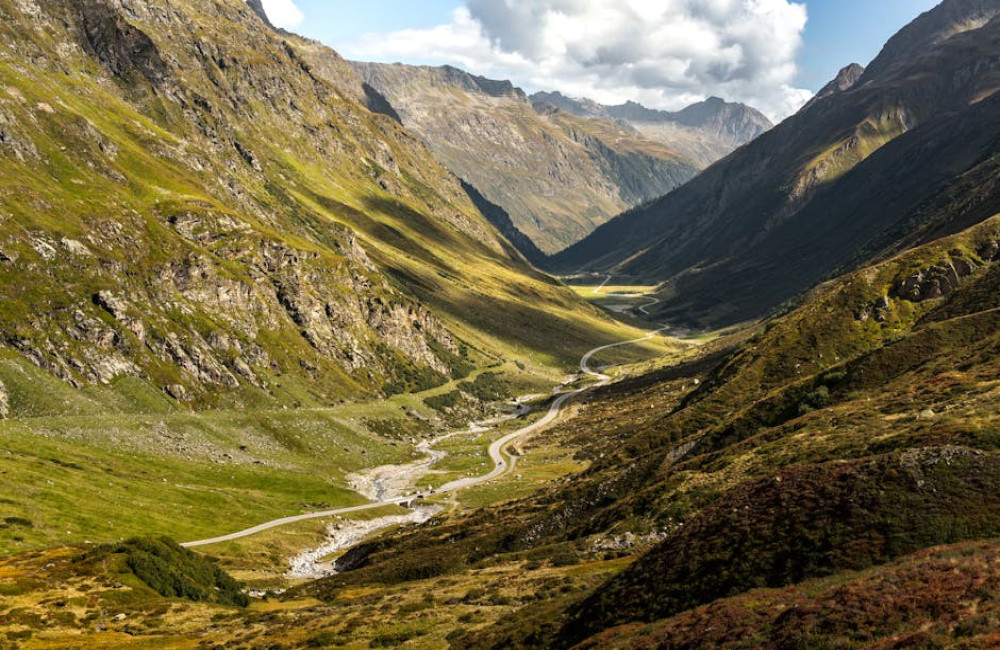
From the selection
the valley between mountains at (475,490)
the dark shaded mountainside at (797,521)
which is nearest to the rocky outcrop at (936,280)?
the valley between mountains at (475,490)

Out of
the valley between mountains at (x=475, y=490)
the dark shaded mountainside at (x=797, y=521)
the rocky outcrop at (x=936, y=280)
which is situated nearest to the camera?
the dark shaded mountainside at (x=797, y=521)

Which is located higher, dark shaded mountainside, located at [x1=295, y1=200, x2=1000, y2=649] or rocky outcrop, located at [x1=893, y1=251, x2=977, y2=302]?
rocky outcrop, located at [x1=893, y1=251, x2=977, y2=302]

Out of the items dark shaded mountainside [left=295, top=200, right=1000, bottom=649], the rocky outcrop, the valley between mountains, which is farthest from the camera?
the rocky outcrop

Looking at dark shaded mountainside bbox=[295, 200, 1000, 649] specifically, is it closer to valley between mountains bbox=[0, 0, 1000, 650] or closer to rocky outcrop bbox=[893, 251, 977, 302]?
valley between mountains bbox=[0, 0, 1000, 650]

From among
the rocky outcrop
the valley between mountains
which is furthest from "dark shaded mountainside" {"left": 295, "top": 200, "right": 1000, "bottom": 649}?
the rocky outcrop

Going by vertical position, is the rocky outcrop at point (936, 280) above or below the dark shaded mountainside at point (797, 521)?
above

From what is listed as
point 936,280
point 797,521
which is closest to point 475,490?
point 936,280

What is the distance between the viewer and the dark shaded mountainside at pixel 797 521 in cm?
2642

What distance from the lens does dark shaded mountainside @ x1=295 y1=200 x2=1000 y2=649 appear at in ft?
86.7

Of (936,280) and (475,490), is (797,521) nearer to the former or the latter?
(936,280)

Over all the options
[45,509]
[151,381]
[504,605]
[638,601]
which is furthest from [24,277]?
[638,601]

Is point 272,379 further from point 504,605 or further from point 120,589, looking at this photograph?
point 504,605

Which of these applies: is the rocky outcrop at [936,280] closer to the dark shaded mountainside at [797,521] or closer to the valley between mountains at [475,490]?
the valley between mountains at [475,490]

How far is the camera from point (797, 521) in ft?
120
